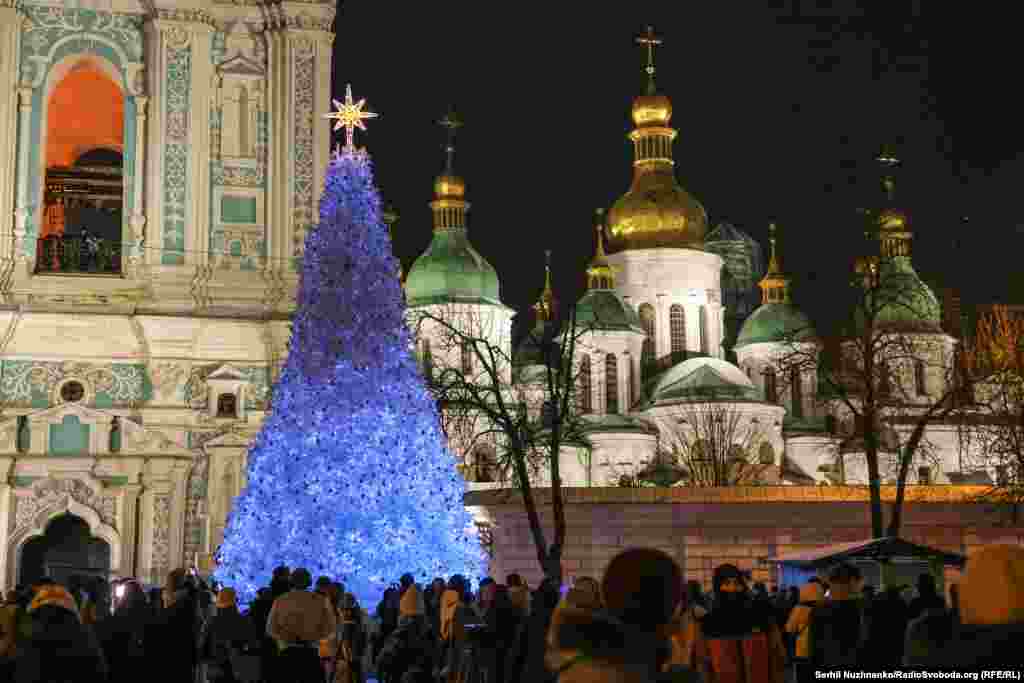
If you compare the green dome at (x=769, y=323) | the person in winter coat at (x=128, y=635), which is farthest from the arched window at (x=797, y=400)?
the person in winter coat at (x=128, y=635)

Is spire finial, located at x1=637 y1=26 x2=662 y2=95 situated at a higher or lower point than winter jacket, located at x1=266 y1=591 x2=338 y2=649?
higher

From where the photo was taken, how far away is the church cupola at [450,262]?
5047 cm

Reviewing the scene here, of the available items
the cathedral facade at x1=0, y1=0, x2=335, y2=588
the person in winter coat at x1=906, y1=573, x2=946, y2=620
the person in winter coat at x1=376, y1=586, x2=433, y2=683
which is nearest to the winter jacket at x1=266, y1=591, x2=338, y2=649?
the person in winter coat at x1=906, y1=573, x2=946, y2=620

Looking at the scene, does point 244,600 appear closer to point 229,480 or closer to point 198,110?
point 229,480

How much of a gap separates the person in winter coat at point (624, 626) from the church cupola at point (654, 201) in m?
51.5

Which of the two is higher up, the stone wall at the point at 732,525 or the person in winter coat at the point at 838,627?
the stone wall at the point at 732,525

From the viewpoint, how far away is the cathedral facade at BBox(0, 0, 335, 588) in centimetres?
2511

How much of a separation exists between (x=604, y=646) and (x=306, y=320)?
48.9ft

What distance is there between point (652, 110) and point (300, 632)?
4960cm

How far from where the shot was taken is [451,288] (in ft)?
165

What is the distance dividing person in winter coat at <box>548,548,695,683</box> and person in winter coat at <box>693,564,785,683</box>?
207cm

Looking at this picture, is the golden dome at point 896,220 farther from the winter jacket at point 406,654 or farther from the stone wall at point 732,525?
the winter jacket at point 406,654

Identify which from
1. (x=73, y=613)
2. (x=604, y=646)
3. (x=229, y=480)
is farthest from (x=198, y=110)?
(x=604, y=646)

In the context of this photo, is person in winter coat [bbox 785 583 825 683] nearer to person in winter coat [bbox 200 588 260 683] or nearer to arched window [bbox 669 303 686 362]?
person in winter coat [bbox 200 588 260 683]
